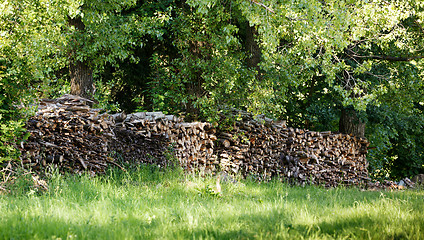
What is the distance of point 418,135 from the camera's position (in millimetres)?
17922

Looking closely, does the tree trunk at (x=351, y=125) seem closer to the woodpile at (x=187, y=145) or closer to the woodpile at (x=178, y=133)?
the woodpile at (x=187, y=145)

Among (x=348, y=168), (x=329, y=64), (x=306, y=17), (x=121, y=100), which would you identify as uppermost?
(x=306, y=17)

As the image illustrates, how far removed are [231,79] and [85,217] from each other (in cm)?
701

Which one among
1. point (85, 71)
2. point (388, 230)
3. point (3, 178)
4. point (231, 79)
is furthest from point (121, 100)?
point (388, 230)

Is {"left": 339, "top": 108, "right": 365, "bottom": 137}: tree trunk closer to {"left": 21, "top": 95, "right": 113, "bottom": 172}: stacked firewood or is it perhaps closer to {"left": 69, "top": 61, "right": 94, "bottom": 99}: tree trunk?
{"left": 69, "top": 61, "right": 94, "bottom": 99}: tree trunk

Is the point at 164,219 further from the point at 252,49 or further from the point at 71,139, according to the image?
the point at 252,49

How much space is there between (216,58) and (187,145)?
9.60 feet

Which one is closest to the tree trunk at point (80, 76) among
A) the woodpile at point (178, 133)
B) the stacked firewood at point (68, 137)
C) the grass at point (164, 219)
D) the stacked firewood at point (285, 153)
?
the woodpile at point (178, 133)

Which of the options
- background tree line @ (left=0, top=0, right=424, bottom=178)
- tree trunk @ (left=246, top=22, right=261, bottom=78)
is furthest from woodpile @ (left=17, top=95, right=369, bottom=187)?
tree trunk @ (left=246, top=22, right=261, bottom=78)

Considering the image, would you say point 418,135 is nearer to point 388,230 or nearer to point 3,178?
point 388,230

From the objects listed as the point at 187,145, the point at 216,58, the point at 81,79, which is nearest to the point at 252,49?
the point at 216,58

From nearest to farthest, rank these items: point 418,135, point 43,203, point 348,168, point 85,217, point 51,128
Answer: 1. point 85,217
2. point 43,203
3. point 51,128
4. point 348,168
5. point 418,135

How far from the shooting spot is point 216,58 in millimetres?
11055

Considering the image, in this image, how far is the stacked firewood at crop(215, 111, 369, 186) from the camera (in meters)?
10.6
